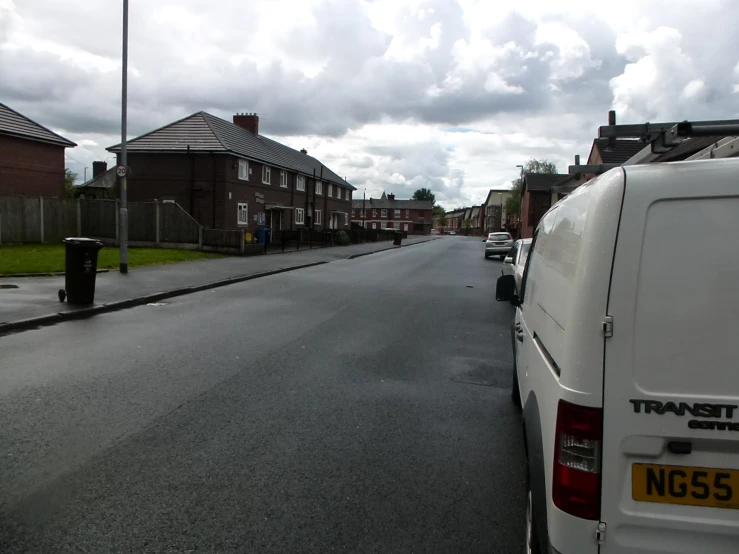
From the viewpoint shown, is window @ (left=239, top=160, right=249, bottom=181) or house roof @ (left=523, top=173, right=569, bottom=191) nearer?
window @ (left=239, top=160, right=249, bottom=181)

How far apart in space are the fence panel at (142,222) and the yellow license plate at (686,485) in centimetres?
2600

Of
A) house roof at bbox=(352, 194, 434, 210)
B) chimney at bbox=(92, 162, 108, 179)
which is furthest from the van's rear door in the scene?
house roof at bbox=(352, 194, 434, 210)

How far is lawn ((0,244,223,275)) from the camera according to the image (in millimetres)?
15234

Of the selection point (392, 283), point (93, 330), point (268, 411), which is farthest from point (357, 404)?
point (392, 283)

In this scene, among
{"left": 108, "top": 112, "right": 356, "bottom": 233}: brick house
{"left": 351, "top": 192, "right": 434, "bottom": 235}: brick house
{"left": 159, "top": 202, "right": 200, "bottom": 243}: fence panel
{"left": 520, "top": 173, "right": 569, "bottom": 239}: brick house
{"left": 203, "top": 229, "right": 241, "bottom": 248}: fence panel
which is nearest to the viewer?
{"left": 203, "top": 229, "right": 241, "bottom": 248}: fence panel

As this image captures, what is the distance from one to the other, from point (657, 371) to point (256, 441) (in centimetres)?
324

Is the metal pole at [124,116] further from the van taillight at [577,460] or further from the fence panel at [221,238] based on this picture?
the van taillight at [577,460]

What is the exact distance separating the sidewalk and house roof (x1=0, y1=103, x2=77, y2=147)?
1616 cm

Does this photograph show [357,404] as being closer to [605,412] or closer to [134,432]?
[134,432]

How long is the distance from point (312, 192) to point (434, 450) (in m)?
45.1

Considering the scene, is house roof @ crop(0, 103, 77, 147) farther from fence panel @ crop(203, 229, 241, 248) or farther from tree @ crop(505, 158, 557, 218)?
tree @ crop(505, 158, 557, 218)

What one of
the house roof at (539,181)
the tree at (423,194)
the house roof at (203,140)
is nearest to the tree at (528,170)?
the house roof at (539,181)

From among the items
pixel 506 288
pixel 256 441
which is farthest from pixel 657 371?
pixel 256 441

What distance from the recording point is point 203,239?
25.1 metres
